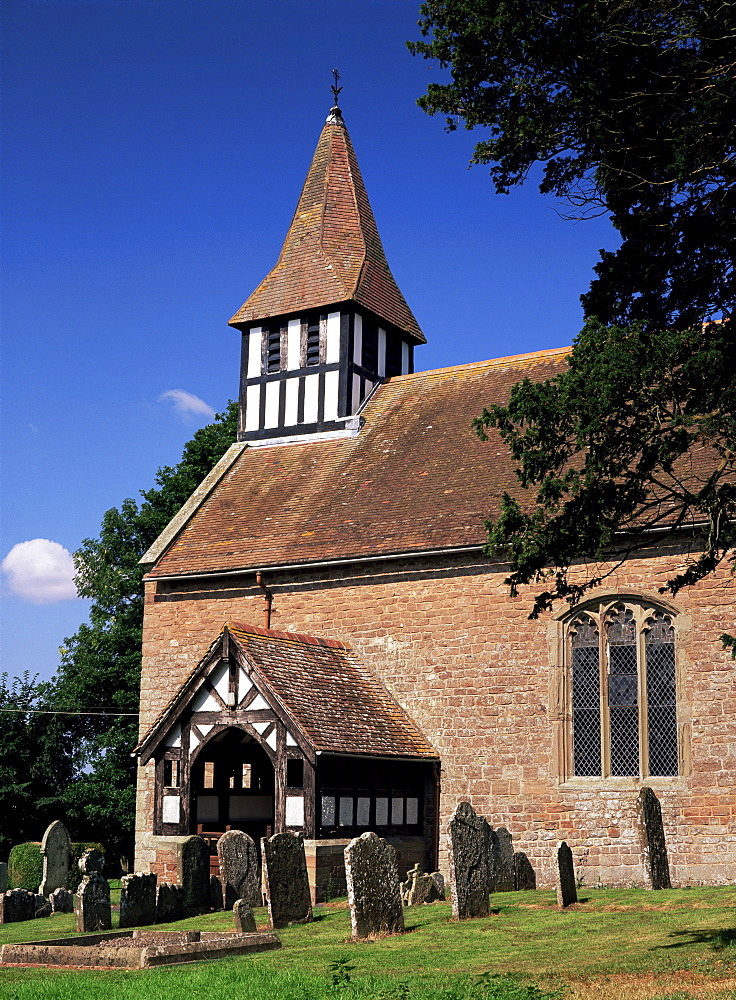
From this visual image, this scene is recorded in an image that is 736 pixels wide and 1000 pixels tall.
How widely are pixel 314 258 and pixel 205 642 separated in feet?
34.7

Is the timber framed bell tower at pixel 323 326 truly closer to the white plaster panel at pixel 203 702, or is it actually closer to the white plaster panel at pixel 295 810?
the white plaster panel at pixel 203 702

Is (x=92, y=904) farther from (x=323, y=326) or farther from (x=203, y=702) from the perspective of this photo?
(x=323, y=326)

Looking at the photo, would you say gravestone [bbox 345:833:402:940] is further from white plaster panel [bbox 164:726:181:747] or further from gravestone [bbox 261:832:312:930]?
white plaster panel [bbox 164:726:181:747]

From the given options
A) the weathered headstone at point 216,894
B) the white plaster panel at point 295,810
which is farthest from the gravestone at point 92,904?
the white plaster panel at point 295,810

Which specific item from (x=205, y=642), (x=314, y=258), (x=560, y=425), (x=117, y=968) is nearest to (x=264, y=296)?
(x=314, y=258)

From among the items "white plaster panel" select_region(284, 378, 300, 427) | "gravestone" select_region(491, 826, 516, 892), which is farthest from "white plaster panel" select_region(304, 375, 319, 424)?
"gravestone" select_region(491, 826, 516, 892)

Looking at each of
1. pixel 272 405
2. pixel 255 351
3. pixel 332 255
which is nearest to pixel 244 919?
pixel 272 405

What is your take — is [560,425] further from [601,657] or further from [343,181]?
[343,181]

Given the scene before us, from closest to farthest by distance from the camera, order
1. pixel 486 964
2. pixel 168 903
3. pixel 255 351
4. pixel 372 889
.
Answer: pixel 486 964, pixel 372 889, pixel 168 903, pixel 255 351

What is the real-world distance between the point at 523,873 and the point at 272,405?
13472mm

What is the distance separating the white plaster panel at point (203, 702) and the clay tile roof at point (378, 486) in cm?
421

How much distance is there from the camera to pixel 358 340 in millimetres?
27391

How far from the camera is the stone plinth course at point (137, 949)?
451 inches

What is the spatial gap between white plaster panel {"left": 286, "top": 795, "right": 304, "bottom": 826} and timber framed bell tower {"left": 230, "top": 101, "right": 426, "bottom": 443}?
34.8 feet
